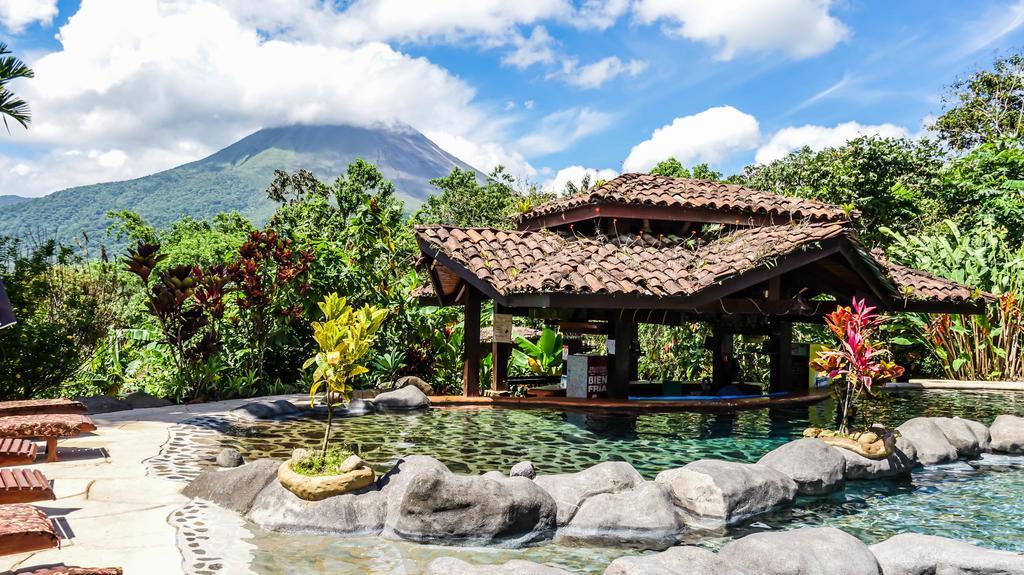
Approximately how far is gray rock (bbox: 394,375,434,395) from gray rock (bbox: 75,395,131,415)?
4482 millimetres

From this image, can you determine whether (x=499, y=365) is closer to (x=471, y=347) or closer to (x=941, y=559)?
(x=471, y=347)

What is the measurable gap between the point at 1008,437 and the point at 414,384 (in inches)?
374

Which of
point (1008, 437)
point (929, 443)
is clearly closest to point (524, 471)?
point (929, 443)

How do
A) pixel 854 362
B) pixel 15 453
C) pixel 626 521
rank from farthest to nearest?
1. pixel 854 362
2. pixel 15 453
3. pixel 626 521

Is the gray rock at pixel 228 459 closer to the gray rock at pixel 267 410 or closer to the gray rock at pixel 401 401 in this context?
the gray rock at pixel 267 410

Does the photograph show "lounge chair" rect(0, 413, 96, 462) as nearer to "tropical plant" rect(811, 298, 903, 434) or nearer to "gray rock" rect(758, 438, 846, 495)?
"gray rock" rect(758, 438, 846, 495)

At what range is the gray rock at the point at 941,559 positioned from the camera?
5090 millimetres

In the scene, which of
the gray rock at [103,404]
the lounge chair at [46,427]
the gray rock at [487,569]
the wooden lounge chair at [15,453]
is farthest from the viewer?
the gray rock at [103,404]

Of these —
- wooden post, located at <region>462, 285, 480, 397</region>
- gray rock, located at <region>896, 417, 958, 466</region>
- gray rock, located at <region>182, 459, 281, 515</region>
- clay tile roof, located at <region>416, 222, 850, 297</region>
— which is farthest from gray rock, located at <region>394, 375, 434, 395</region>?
gray rock, located at <region>896, 417, 958, 466</region>

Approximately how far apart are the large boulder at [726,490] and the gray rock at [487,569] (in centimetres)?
241

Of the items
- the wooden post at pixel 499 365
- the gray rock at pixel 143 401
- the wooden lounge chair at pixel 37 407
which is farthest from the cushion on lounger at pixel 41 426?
the wooden post at pixel 499 365

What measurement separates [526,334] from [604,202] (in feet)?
19.5

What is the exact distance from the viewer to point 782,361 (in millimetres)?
14008

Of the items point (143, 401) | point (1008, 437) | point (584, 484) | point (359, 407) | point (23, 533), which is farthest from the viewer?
point (359, 407)
